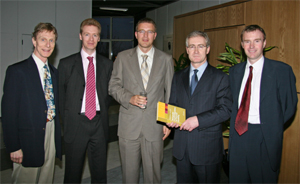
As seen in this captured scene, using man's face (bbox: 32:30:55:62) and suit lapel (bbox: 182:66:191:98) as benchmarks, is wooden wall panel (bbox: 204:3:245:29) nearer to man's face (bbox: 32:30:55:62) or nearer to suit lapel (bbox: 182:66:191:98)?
suit lapel (bbox: 182:66:191:98)

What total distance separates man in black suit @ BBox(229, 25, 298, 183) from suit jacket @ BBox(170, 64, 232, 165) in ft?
0.58

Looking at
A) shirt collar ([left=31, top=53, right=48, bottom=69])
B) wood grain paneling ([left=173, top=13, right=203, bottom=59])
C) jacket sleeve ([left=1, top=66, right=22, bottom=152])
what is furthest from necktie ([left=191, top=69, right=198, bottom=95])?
wood grain paneling ([left=173, top=13, right=203, bottom=59])

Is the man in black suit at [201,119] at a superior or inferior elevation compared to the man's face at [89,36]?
inferior

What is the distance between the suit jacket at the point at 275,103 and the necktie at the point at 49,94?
2.06 meters

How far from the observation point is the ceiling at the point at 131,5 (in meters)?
8.78

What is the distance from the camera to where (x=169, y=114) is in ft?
6.31

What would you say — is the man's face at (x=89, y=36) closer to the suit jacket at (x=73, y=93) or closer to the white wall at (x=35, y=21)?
the suit jacket at (x=73, y=93)

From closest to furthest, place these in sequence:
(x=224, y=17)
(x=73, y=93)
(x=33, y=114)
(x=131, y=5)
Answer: (x=33, y=114) < (x=73, y=93) < (x=224, y=17) < (x=131, y=5)

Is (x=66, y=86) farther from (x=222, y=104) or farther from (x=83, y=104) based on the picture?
(x=222, y=104)

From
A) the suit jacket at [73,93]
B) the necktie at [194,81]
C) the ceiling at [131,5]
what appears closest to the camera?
the necktie at [194,81]

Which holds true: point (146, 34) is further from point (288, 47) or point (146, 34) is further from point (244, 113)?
point (288, 47)

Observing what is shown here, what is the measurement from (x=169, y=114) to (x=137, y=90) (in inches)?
22.6

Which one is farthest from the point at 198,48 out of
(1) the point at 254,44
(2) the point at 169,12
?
(2) the point at 169,12

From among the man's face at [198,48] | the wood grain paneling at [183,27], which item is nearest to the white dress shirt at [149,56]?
the man's face at [198,48]
